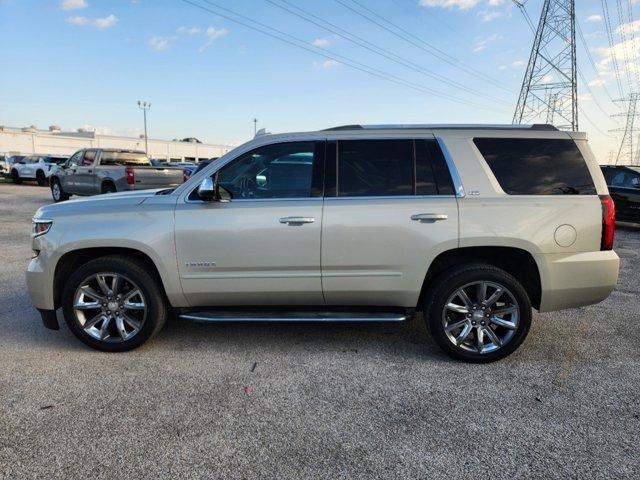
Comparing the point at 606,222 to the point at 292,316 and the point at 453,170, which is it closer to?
the point at 453,170

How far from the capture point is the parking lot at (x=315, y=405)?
8.29ft

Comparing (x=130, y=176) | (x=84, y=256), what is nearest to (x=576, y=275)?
(x=84, y=256)

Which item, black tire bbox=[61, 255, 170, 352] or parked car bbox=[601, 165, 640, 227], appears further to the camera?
parked car bbox=[601, 165, 640, 227]

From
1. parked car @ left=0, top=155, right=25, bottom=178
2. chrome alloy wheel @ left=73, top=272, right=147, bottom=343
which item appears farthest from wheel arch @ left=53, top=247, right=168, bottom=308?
parked car @ left=0, top=155, right=25, bottom=178

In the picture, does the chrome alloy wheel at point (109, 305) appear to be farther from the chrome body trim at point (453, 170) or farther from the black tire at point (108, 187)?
the black tire at point (108, 187)

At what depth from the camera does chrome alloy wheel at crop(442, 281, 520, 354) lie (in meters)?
3.72

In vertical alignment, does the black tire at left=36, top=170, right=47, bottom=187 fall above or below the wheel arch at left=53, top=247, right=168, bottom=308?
above

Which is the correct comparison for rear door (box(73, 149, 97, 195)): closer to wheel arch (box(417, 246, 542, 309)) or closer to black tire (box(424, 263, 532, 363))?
wheel arch (box(417, 246, 542, 309))

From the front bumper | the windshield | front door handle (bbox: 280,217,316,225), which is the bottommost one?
the front bumper

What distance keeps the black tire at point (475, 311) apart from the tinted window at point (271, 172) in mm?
1372

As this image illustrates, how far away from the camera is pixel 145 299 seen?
12.5 feet

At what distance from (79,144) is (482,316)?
71572 millimetres

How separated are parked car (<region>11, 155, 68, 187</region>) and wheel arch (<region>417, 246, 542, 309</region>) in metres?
28.1

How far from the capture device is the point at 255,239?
3.71m
